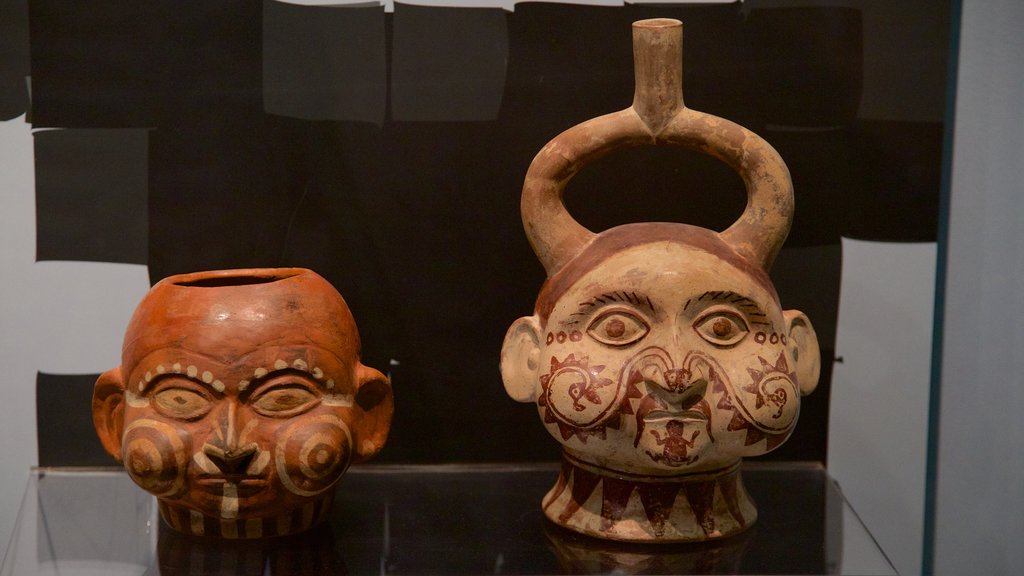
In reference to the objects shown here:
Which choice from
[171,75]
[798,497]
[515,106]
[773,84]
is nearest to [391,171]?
[515,106]

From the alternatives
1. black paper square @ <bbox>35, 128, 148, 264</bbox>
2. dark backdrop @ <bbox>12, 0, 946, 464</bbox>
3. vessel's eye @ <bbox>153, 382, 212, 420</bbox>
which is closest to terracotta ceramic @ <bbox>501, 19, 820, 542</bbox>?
dark backdrop @ <bbox>12, 0, 946, 464</bbox>

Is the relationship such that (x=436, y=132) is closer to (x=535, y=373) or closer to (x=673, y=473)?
(x=535, y=373)

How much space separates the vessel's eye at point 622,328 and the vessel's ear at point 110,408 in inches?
24.9

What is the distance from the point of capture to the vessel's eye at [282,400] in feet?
4.97

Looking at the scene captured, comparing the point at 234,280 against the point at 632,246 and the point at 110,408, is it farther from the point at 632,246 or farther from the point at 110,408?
the point at 632,246

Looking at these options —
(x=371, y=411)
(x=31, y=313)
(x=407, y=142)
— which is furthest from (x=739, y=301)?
(x=31, y=313)

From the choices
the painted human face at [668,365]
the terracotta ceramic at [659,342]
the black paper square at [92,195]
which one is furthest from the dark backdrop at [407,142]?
the painted human face at [668,365]

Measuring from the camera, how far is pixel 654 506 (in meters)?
1.58

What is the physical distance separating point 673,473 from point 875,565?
0.98ft

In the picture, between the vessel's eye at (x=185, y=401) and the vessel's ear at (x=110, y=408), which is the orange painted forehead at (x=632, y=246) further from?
the vessel's ear at (x=110, y=408)

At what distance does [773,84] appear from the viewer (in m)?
1.87

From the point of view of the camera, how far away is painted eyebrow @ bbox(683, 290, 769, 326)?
150cm

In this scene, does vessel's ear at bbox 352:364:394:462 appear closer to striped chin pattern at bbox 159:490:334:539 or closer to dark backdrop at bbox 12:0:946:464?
striped chin pattern at bbox 159:490:334:539

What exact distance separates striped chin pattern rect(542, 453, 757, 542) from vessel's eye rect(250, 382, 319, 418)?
14.9 inches
